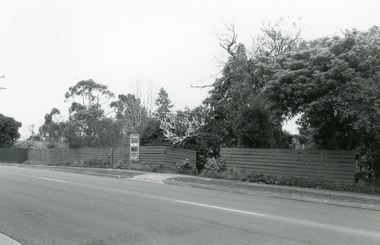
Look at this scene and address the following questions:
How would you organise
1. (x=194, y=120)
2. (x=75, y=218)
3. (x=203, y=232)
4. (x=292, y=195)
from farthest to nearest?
(x=194, y=120) → (x=292, y=195) → (x=75, y=218) → (x=203, y=232)

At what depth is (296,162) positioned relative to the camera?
1866 centimetres

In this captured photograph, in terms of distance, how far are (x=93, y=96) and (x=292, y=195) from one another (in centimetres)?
3869

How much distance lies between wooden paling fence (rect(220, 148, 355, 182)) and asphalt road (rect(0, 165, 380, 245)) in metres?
5.16

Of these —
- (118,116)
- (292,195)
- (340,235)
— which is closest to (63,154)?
(118,116)

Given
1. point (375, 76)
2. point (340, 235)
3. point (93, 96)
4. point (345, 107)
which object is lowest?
point (340, 235)

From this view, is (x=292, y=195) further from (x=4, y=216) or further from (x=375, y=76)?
(x=4, y=216)

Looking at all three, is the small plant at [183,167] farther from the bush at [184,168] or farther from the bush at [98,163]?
the bush at [98,163]

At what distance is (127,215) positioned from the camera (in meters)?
9.06

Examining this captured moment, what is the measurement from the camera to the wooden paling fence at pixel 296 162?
17.0 meters

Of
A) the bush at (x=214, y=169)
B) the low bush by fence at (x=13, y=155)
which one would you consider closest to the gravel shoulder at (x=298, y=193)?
the bush at (x=214, y=169)

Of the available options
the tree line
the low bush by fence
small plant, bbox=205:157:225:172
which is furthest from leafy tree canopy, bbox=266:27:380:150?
the low bush by fence

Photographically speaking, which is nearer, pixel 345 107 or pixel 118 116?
pixel 345 107

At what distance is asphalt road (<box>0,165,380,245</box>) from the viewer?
702 cm

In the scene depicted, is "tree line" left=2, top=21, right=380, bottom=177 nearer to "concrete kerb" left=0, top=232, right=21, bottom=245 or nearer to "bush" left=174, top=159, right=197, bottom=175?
"bush" left=174, top=159, right=197, bottom=175
